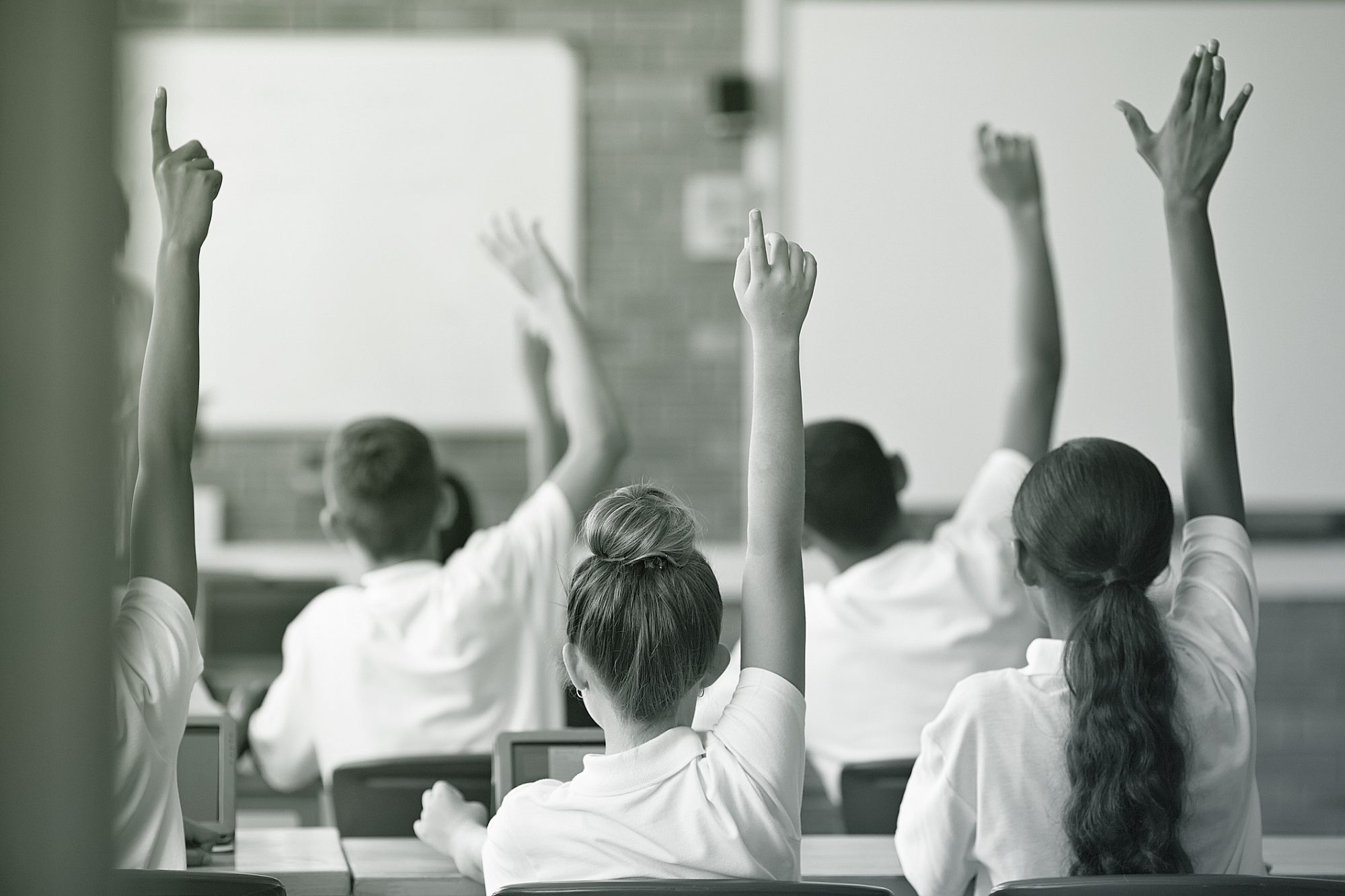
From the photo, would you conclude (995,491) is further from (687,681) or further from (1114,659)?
(687,681)

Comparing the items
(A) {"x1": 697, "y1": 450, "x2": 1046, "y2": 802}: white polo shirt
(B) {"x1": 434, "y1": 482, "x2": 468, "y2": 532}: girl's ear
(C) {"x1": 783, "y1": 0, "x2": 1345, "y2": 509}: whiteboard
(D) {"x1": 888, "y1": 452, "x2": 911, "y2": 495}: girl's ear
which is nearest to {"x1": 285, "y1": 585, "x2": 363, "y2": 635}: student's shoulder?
(B) {"x1": 434, "y1": 482, "x2": 468, "y2": 532}: girl's ear

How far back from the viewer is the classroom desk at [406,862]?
5.10 ft

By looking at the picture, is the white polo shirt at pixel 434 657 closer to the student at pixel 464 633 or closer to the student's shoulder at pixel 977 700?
the student at pixel 464 633

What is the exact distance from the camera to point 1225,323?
66.0 inches

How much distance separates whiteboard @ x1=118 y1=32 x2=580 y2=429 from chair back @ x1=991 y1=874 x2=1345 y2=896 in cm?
416

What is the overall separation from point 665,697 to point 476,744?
3.50 ft

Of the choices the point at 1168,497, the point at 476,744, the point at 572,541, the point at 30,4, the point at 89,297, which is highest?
the point at 30,4

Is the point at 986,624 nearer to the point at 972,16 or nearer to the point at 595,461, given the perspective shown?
the point at 595,461

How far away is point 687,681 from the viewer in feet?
4.44

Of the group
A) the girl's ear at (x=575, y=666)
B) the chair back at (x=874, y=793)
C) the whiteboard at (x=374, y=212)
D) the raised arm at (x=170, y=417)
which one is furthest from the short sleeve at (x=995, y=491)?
the whiteboard at (x=374, y=212)

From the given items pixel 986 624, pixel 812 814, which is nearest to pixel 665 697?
pixel 986 624

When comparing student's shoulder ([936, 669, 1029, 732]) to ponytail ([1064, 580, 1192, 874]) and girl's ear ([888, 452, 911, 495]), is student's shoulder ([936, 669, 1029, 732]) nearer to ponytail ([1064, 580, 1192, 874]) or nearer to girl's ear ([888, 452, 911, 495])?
ponytail ([1064, 580, 1192, 874])

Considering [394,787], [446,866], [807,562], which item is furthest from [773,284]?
[807,562]

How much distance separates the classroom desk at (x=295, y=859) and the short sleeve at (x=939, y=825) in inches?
24.9
